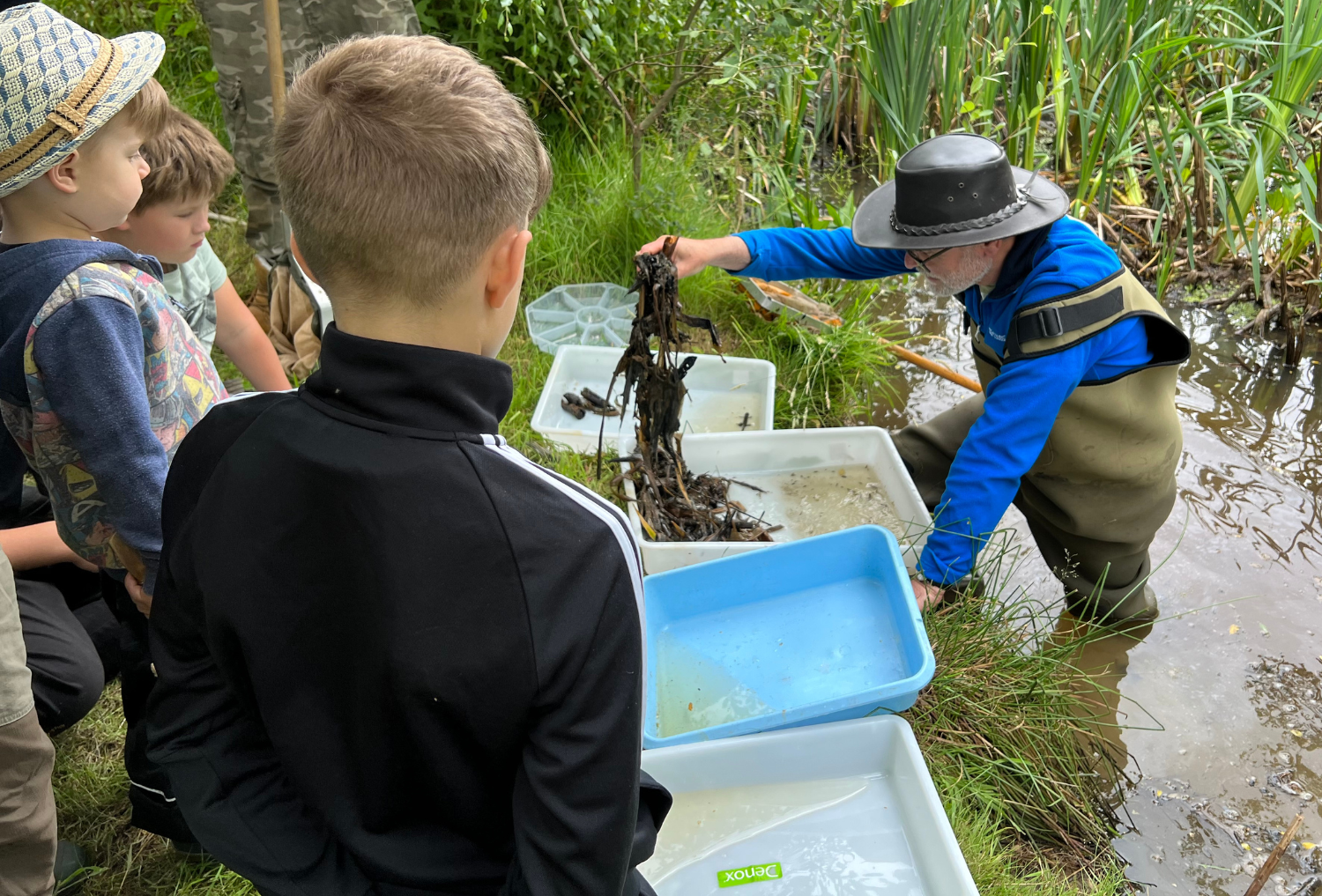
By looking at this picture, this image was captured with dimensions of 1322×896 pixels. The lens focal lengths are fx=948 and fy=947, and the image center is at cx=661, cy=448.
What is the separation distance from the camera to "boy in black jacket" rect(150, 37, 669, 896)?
0.87 m

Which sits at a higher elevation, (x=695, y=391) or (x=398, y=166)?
(x=398, y=166)

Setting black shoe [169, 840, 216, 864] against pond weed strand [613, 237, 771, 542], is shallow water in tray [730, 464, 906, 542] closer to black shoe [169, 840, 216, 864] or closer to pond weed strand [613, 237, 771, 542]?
pond weed strand [613, 237, 771, 542]

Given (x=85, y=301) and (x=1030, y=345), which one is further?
(x=1030, y=345)

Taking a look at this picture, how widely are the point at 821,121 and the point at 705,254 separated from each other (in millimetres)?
2940

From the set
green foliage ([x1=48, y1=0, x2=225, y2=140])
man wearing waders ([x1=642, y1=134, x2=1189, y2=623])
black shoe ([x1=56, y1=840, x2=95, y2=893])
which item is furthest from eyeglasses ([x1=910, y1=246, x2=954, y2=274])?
green foliage ([x1=48, y1=0, x2=225, y2=140])

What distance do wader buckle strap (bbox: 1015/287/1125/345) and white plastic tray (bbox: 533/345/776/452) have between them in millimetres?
1050

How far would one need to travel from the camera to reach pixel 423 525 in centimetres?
86

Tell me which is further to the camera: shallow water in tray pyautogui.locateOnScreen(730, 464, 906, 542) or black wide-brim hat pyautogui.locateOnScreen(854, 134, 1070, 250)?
shallow water in tray pyautogui.locateOnScreen(730, 464, 906, 542)

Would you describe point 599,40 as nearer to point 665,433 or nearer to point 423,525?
point 665,433

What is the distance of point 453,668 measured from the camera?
2.90 feet

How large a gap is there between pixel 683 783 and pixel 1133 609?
1714mm

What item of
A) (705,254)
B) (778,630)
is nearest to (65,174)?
(705,254)

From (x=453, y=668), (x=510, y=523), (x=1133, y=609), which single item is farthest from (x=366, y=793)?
(x=1133, y=609)

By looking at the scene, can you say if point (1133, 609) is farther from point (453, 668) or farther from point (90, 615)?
point (90, 615)
